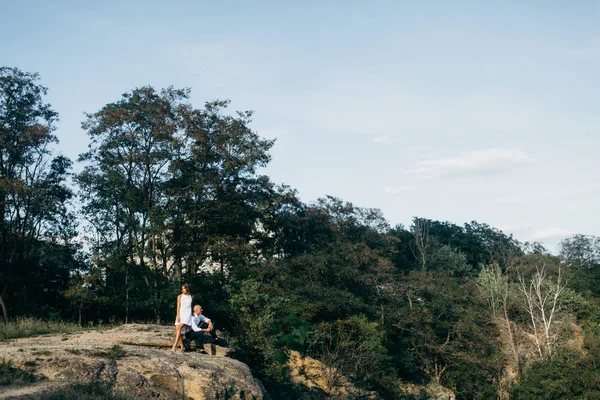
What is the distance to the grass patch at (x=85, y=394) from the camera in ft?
25.5

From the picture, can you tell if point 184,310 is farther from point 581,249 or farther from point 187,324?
point 581,249

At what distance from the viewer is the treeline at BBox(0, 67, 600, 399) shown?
21.0 metres

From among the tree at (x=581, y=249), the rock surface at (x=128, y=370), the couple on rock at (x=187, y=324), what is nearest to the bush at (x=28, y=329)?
the rock surface at (x=128, y=370)

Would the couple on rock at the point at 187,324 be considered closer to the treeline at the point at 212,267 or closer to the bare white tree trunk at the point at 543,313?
the treeline at the point at 212,267

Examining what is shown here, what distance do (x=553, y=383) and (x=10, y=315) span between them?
23.4 metres

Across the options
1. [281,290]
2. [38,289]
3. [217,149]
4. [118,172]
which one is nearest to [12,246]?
[38,289]

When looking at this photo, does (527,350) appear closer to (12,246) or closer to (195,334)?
(195,334)

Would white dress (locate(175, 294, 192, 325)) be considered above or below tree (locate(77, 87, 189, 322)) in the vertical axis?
below

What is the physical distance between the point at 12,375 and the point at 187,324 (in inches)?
164

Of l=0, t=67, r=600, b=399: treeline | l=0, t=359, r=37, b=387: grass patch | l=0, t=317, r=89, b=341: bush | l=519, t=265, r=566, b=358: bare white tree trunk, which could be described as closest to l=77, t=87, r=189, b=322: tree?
l=0, t=67, r=600, b=399: treeline

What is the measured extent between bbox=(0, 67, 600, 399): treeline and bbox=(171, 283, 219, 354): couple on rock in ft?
16.3

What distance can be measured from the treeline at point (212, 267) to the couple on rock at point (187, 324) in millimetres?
4967

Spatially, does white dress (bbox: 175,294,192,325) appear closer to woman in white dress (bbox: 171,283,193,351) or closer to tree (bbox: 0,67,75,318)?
woman in white dress (bbox: 171,283,193,351)

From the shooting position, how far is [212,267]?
24.0 metres
